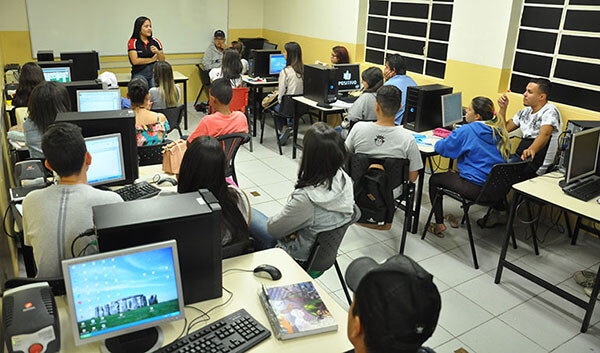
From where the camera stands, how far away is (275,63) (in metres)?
7.12

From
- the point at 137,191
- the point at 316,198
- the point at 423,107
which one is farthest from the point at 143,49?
the point at 316,198

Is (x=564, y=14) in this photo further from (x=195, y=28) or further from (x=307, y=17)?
(x=195, y=28)

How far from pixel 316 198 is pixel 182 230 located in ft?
2.80

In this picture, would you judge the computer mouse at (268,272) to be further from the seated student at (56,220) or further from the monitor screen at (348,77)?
the monitor screen at (348,77)

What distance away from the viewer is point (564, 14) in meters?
4.27

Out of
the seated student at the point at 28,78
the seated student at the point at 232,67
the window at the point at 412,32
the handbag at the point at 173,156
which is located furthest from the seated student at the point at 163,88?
the window at the point at 412,32

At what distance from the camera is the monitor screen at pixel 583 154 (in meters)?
3.25

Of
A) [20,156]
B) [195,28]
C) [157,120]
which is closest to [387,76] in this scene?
[157,120]

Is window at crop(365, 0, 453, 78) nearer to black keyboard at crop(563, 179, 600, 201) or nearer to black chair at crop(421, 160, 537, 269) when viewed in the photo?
black chair at crop(421, 160, 537, 269)

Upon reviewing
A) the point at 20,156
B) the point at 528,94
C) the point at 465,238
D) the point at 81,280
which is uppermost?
the point at 528,94

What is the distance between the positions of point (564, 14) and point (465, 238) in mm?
2223

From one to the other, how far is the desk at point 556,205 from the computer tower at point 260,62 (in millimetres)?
4552

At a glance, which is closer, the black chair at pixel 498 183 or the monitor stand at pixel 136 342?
the monitor stand at pixel 136 342

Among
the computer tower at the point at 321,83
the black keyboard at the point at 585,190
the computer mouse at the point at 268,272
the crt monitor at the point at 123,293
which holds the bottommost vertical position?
the computer mouse at the point at 268,272
